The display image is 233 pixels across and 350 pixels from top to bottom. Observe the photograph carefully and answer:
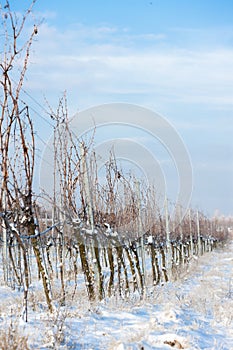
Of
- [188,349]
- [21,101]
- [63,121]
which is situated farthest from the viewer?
[63,121]

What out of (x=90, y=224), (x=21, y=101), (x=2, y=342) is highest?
(x=21, y=101)

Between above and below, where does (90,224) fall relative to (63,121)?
below

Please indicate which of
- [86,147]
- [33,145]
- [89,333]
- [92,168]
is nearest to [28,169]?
[33,145]

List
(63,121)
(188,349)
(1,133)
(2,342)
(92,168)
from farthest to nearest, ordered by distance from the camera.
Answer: (92,168) → (63,121) → (1,133) → (188,349) → (2,342)

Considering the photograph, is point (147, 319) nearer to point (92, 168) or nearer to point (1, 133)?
point (1, 133)

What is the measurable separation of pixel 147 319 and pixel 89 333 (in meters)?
1.27

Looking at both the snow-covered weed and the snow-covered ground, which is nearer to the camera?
the snow-covered weed

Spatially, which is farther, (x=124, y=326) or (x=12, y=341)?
(x=124, y=326)

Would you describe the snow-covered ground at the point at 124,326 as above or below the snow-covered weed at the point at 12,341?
below

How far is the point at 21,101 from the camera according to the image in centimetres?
565

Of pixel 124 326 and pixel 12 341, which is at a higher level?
pixel 12 341

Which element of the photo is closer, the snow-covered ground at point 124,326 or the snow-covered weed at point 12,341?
the snow-covered weed at point 12,341

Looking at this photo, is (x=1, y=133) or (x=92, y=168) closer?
(x=1, y=133)

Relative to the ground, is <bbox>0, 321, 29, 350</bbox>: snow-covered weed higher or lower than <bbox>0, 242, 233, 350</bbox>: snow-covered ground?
higher
